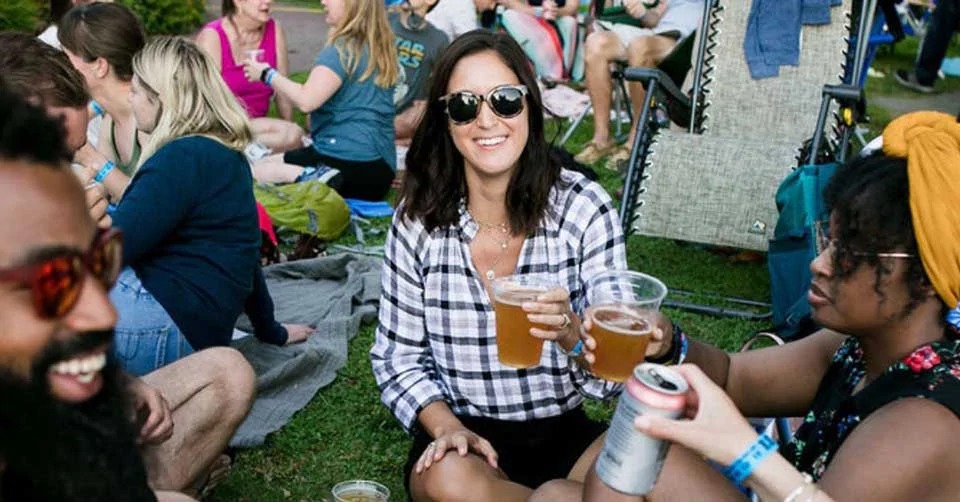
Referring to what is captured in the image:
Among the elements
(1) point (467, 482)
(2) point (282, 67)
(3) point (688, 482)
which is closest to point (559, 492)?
(1) point (467, 482)

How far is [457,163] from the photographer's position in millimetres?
3410

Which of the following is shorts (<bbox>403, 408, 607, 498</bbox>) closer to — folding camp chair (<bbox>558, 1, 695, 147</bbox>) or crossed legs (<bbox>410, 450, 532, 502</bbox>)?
crossed legs (<bbox>410, 450, 532, 502</bbox>)

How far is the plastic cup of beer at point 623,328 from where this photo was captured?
102 inches

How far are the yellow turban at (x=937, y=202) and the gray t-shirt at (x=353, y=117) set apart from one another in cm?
472

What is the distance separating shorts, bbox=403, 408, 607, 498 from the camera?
327 centimetres

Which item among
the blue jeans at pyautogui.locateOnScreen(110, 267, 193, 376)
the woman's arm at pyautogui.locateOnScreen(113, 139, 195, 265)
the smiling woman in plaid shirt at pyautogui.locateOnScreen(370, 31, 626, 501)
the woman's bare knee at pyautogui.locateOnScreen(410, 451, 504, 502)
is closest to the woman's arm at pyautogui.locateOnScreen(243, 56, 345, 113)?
the woman's arm at pyautogui.locateOnScreen(113, 139, 195, 265)

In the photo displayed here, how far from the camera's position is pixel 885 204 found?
243 centimetres

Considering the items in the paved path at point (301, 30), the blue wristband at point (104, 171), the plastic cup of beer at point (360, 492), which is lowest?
the paved path at point (301, 30)

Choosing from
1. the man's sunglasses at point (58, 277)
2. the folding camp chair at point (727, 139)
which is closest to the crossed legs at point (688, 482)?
the man's sunglasses at point (58, 277)

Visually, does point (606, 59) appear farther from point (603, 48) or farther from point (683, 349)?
point (683, 349)

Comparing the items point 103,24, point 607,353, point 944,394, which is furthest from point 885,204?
point 103,24

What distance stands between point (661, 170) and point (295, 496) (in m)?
2.72

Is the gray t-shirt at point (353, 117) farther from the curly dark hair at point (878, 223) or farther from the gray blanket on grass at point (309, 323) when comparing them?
the curly dark hair at point (878, 223)

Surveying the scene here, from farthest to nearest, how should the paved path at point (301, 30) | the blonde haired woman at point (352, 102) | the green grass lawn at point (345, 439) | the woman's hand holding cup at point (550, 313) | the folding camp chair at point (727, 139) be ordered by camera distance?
1. the paved path at point (301, 30)
2. the blonde haired woman at point (352, 102)
3. the folding camp chair at point (727, 139)
4. the green grass lawn at point (345, 439)
5. the woman's hand holding cup at point (550, 313)
